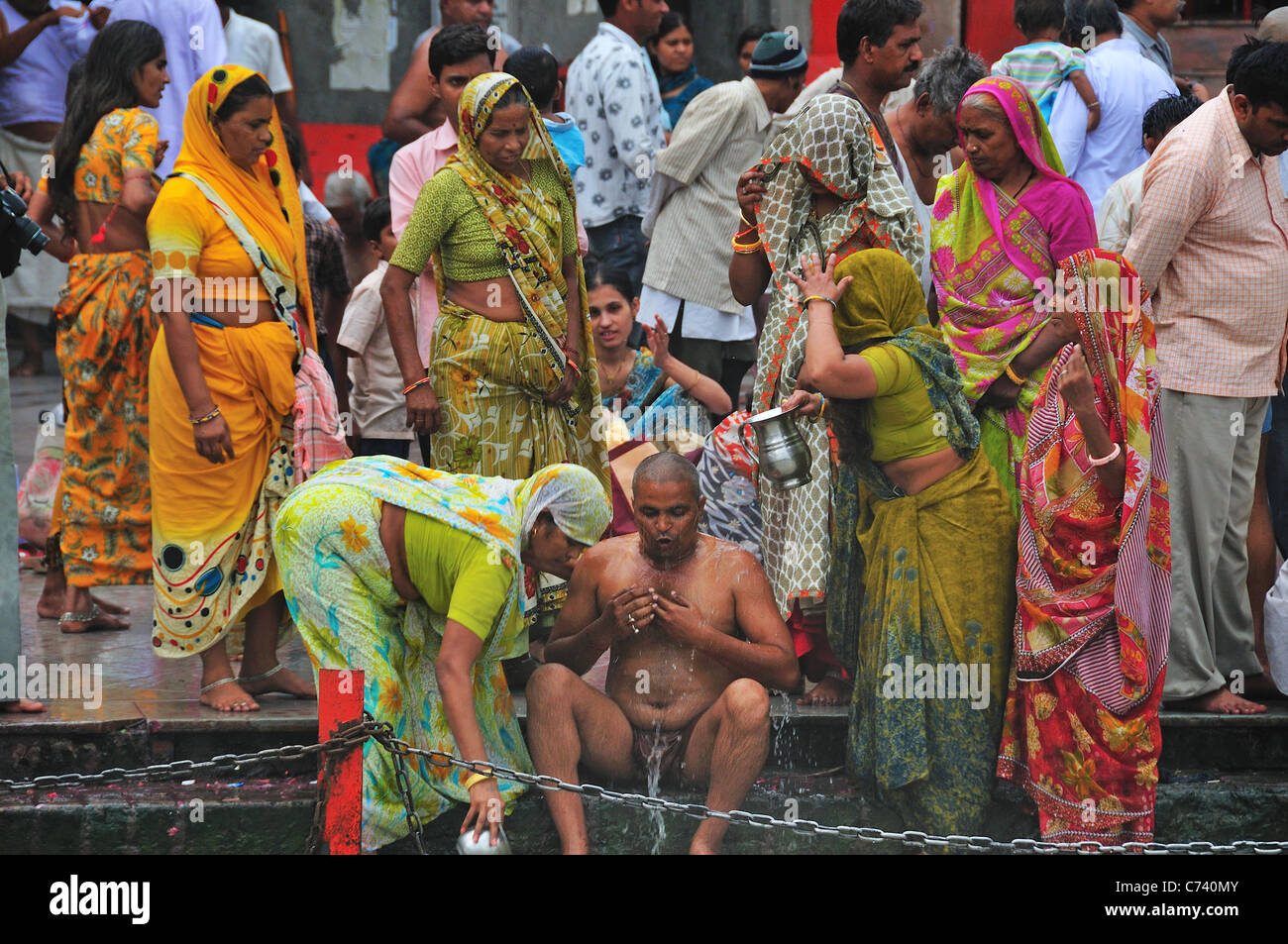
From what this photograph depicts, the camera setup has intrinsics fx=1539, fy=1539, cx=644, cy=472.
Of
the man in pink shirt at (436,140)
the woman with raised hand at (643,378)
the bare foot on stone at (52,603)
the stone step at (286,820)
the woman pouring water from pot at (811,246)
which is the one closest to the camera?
the stone step at (286,820)

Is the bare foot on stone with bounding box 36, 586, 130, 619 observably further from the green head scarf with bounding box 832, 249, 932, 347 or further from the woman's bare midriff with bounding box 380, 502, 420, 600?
the green head scarf with bounding box 832, 249, 932, 347

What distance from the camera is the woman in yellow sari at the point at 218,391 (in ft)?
16.5

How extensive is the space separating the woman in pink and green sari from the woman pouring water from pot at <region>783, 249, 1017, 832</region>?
0.26m

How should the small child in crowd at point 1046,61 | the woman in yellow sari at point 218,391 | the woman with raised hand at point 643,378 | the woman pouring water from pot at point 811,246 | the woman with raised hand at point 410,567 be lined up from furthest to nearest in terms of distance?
1. the small child in crowd at point 1046,61
2. the woman with raised hand at point 643,378
3. the woman pouring water from pot at point 811,246
4. the woman in yellow sari at point 218,391
5. the woman with raised hand at point 410,567

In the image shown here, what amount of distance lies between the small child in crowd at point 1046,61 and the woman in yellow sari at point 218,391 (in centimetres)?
316

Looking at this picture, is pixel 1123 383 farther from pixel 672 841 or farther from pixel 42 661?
pixel 42 661

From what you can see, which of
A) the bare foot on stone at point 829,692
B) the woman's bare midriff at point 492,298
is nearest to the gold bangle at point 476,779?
the bare foot on stone at point 829,692

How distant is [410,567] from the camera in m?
4.45

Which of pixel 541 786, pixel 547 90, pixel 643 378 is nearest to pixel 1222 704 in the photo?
pixel 541 786

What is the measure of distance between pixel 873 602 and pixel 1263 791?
5.03ft

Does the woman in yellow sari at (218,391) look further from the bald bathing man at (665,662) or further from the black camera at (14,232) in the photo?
the bald bathing man at (665,662)

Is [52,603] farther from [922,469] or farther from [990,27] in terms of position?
[990,27]

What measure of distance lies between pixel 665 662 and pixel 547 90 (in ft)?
10.1

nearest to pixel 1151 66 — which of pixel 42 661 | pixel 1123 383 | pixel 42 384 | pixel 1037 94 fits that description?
pixel 1037 94
